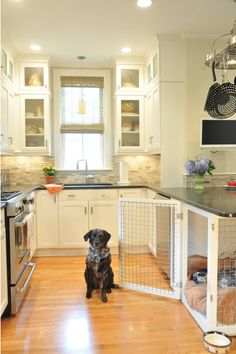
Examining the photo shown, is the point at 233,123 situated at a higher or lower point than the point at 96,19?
lower

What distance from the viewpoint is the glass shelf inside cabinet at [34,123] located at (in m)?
4.48

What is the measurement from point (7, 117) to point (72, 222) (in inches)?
62.0

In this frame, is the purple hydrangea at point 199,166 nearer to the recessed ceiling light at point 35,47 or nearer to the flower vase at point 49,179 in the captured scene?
the flower vase at point 49,179

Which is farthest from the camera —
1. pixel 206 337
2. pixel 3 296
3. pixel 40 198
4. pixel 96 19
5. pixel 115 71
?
pixel 115 71

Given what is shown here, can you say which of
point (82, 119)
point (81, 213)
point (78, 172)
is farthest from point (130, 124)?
point (81, 213)

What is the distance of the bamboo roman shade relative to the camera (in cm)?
487

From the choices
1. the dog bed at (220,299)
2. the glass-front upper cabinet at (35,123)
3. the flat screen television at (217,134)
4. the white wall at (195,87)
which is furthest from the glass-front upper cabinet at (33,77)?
the dog bed at (220,299)

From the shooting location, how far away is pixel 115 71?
4637mm

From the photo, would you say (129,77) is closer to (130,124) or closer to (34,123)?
(130,124)

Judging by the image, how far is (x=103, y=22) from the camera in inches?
134

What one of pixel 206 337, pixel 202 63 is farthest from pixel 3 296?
pixel 202 63

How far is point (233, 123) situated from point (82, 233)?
7.81ft

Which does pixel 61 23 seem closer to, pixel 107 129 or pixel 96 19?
→ pixel 96 19

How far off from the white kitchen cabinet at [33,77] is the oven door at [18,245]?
2068 millimetres
